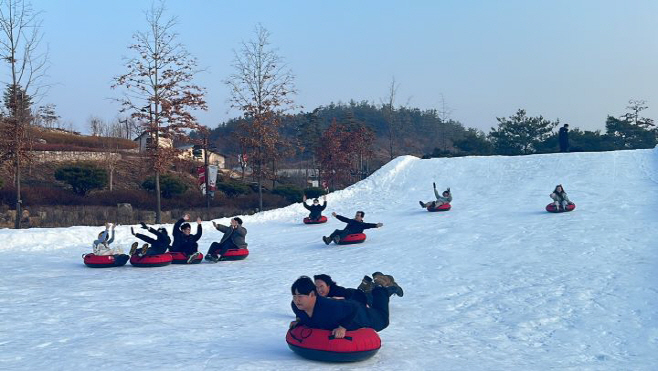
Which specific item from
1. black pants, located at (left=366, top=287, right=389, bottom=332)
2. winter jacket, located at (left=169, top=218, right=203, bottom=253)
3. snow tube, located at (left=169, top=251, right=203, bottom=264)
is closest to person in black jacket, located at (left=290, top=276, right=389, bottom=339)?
black pants, located at (left=366, top=287, right=389, bottom=332)

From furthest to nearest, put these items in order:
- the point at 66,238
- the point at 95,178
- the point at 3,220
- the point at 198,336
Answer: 1. the point at 95,178
2. the point at 3,220
3. the point at 66,238
4. the point at 198,336

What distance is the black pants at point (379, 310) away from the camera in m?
6.37

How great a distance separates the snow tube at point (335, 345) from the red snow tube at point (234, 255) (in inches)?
304

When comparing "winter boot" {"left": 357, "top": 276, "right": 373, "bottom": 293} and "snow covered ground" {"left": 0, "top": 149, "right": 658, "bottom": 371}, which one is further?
"winter boot" {"left": 357, "top": 276, "right": 373, "bottom": 293}

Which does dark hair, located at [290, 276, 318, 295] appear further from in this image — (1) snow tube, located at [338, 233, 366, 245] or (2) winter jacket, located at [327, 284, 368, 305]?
(1) snow tube, located at [338, 233, 366, 245]

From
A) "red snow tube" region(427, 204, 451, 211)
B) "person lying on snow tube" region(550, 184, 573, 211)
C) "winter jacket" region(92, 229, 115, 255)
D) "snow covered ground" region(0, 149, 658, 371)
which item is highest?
"person lying on snow tube" region(550, 184, 573, 211)

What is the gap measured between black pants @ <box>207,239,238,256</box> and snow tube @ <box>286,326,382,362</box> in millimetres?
7677

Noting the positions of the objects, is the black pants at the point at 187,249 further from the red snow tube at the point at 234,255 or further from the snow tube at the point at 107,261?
the snow tube at the point at 107,261

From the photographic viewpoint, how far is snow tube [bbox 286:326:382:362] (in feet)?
19.4

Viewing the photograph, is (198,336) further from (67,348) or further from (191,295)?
(191,295)

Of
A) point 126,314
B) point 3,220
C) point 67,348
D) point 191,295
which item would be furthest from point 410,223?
point 3,220

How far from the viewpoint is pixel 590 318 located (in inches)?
297

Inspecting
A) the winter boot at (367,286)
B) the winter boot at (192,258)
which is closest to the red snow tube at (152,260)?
the winter boot at (192,258)

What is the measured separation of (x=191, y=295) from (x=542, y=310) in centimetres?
542
